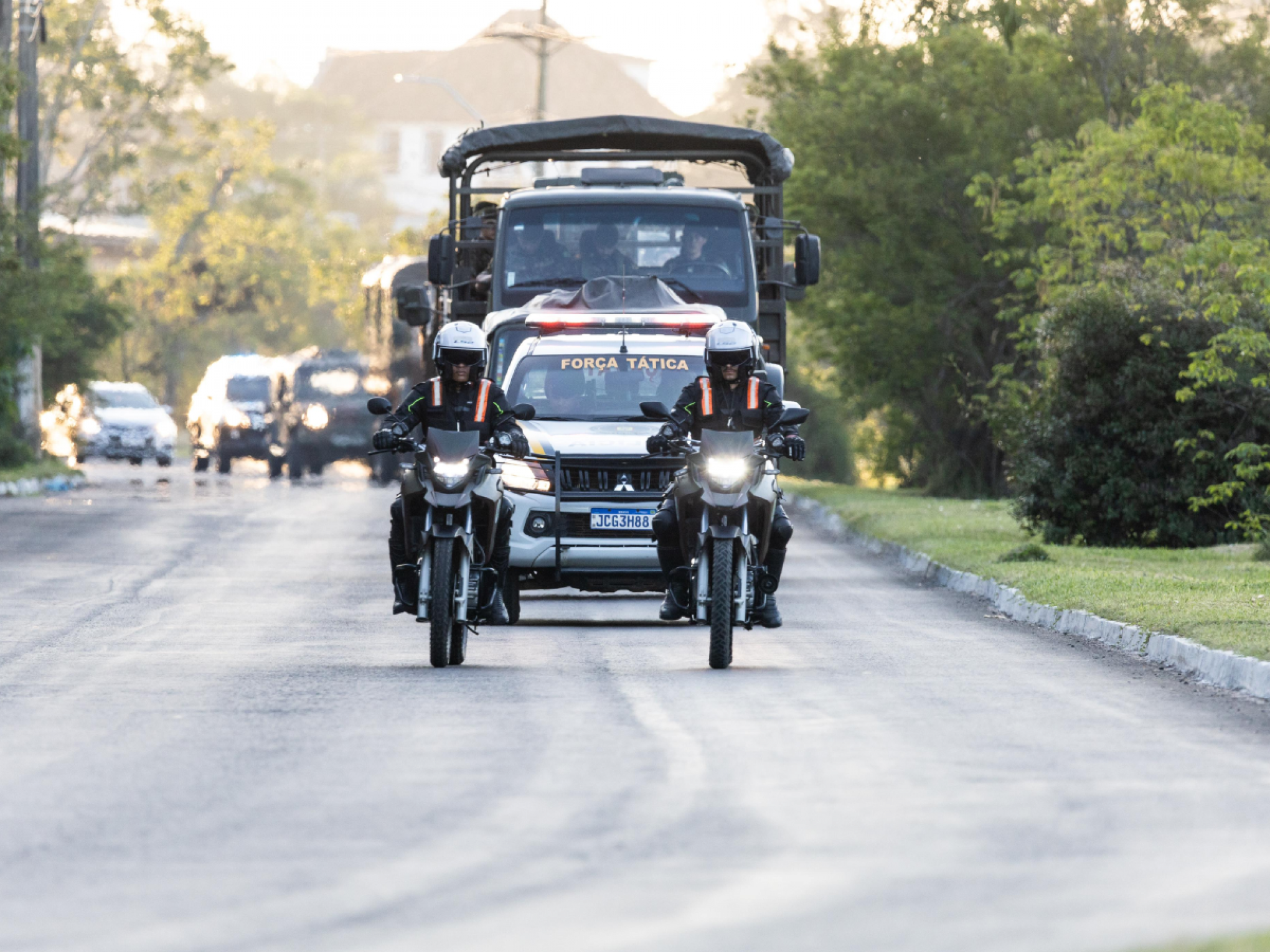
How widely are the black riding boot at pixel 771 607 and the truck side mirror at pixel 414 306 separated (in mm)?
13145

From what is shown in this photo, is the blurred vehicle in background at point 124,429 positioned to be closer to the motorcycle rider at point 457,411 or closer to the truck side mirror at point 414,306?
the truck side mirror at point 414,306

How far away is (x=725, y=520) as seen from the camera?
13773mm

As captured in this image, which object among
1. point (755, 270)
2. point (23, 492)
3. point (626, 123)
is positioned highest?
point (626, 123)

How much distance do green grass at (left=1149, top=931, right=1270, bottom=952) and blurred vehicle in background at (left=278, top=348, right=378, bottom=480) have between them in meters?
38.2

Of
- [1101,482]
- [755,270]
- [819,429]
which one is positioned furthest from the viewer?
[819,429]

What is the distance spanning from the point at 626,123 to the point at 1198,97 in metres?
15.0

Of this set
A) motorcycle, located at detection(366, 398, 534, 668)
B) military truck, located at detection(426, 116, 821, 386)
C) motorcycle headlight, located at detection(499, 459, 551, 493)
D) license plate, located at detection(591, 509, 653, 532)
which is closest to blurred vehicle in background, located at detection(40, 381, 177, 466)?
military truck, located at detection(426, 116, 821, 386)

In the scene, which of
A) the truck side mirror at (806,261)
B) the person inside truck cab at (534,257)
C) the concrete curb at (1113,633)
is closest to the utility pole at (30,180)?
the person inside truck cab at (534,257)

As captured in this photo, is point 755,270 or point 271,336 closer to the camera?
point 755,270

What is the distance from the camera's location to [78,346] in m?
46.8

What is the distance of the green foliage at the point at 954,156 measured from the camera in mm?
38156

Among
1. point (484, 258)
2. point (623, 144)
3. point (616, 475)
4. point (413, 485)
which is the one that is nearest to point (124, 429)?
point (623, 144)

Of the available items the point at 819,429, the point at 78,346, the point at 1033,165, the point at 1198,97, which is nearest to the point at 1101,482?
the point at 1033,165

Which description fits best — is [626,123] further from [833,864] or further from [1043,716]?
[833,864]
